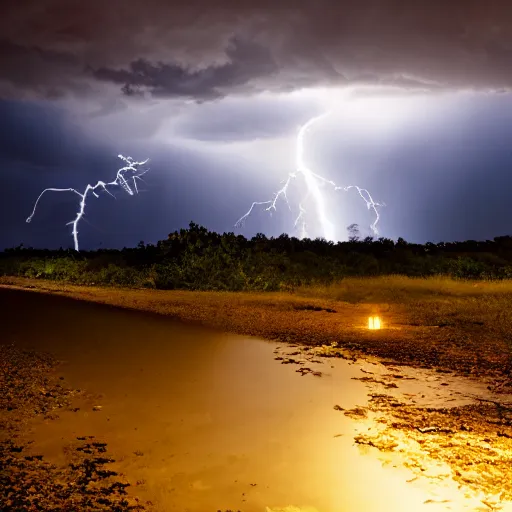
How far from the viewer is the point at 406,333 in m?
11.3

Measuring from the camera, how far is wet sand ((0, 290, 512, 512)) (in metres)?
4.05

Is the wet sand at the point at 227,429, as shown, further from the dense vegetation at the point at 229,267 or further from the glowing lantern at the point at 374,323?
the dense vegetation at the point at 229,267

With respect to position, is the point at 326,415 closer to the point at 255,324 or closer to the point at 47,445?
the point at 47,445

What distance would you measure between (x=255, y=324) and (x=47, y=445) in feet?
25.9

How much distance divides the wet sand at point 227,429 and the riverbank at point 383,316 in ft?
4.93

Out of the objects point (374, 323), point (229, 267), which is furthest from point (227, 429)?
point (229, 267)

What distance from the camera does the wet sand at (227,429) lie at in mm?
4047

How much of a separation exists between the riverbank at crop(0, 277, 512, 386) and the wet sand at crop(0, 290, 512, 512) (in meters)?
1.50

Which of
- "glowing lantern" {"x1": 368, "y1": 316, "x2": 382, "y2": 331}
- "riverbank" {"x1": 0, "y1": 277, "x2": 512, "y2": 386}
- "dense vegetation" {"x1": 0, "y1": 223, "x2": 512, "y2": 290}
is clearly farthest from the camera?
"dense vegetation" {"x1": 0, "y1": 223, "x2": 512, "y2": 290}

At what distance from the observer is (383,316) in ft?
46.1

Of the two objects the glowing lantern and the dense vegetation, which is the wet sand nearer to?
the glowing lantern

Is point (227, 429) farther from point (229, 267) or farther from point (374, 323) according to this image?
point (229, 267)

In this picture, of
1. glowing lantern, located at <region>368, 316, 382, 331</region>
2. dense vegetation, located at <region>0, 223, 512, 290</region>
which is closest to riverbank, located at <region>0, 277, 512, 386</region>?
glowing lantern, located at <region>368, 316, 382, 331</region>

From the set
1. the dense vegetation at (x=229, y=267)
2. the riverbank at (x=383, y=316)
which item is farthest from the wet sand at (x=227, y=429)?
the dense vegetation at (x=229, y=267)
